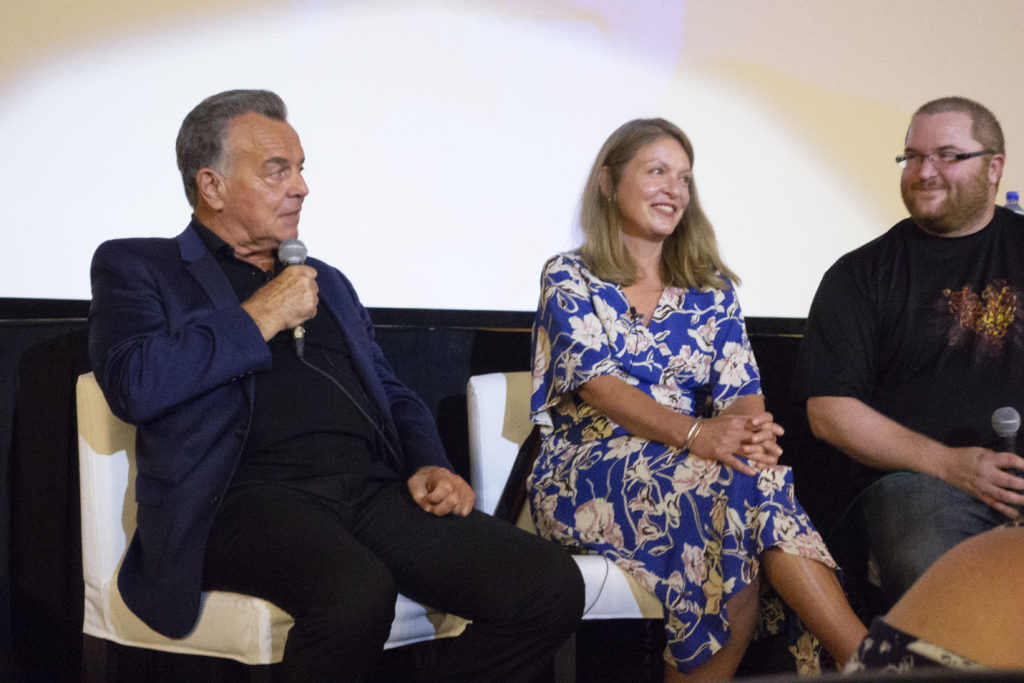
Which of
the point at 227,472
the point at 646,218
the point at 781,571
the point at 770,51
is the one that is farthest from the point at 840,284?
the point at 227,472

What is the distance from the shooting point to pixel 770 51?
317 centimetres

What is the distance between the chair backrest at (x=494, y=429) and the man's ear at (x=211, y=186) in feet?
2.47

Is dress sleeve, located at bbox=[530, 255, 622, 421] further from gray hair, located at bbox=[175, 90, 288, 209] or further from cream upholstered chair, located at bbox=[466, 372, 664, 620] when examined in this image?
gray hair, located at bbox=[175, 90, 288, 209]

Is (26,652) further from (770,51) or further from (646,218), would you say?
(770,51)

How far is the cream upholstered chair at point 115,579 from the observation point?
175 cm

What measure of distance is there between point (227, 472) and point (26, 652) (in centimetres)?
94

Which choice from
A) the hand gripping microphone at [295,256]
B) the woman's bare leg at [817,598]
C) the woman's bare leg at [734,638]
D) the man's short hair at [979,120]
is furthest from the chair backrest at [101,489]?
the man's short hair at [979,120]

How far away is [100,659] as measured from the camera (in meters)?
1.91

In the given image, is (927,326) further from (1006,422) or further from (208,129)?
(208,129)

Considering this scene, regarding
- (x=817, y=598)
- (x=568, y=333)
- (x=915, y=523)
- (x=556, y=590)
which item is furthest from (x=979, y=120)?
(x=556, y=590)

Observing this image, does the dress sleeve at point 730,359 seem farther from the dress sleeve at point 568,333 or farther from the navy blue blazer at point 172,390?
the navy blue blazer at point 172,390

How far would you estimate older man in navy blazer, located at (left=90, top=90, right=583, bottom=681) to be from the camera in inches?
67.8

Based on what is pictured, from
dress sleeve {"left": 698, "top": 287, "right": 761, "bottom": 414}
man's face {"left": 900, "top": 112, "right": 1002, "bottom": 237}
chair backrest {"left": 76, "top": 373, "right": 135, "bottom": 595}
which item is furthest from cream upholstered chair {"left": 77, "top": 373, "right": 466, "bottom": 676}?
man's face {"left": 900, "top": 112, "right": 1002, "bottom": 237}

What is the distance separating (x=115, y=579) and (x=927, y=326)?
189 cm
